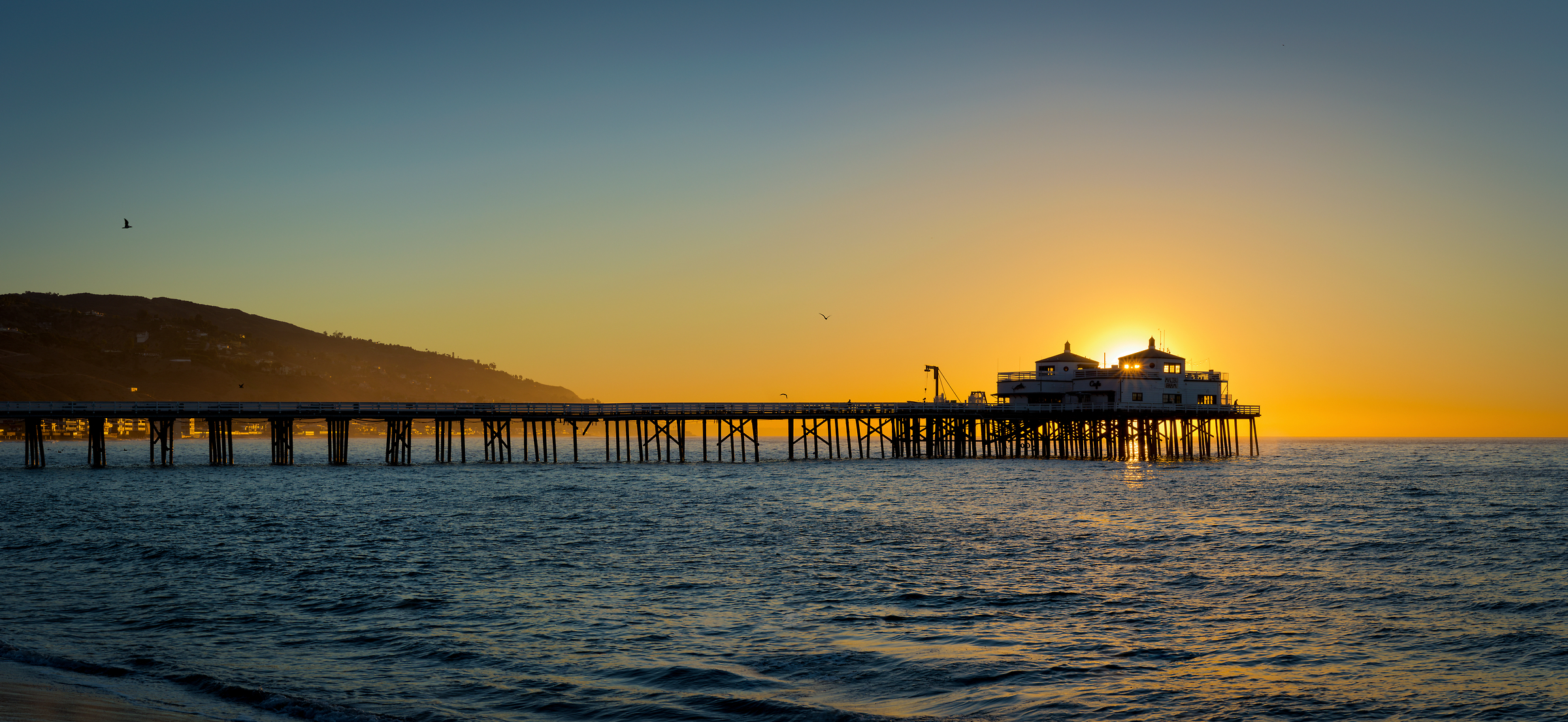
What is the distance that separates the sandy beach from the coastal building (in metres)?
80.7

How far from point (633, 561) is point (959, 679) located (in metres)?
13.8

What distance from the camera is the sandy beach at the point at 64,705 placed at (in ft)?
43.1

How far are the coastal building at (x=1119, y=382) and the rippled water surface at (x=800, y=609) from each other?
40852 millimetres

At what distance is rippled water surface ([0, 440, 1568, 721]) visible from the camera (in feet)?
51.0

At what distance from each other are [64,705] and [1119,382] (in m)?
82.0

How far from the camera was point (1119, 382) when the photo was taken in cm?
8688

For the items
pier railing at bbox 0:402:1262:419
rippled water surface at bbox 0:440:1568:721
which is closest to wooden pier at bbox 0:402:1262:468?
pier railing at bbox 0:402:1262:419

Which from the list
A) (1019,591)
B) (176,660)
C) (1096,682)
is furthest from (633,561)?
(1096,682)

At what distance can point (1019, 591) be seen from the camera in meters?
24.0

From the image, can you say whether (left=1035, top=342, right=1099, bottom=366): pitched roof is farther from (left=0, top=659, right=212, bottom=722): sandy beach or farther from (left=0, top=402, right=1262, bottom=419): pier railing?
(left=0, top=659, right=212, bottom=722): sandy beach

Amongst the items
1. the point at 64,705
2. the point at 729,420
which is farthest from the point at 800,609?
the point at 729,420

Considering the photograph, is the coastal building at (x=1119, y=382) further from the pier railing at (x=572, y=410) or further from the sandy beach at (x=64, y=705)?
the sandy beach at (x=64, y=705)

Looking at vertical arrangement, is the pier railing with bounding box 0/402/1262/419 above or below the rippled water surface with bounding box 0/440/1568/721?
above

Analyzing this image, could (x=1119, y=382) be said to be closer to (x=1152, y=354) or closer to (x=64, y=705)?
(x=1152, y=354)
